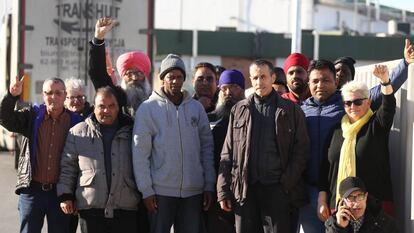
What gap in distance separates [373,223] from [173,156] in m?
1.63

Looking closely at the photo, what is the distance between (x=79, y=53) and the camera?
1292cm

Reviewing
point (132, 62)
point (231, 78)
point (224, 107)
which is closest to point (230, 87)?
point (231, 78)

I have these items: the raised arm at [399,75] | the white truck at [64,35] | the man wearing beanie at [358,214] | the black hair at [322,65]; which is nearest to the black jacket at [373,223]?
the man wearing beanie at [358,214]

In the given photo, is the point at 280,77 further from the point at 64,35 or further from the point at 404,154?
the point at 64,35

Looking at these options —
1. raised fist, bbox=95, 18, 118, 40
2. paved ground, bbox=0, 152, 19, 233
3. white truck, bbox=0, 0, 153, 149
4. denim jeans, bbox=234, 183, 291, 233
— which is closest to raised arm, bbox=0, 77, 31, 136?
raised fist, bbox=95, 18, 118, 40

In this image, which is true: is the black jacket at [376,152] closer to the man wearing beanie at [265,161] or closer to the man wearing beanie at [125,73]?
the man wearing beanie at [265,161]

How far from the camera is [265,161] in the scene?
5.45 m

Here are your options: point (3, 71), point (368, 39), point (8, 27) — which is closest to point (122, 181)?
point (8, 27)

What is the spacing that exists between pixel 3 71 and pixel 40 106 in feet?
32.3

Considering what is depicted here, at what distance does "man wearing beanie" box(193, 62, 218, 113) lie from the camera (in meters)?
6.65

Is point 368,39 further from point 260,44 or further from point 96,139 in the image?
point 96,139

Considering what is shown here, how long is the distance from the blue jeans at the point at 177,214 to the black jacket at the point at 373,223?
4.01 feet

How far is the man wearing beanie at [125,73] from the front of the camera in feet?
19.9

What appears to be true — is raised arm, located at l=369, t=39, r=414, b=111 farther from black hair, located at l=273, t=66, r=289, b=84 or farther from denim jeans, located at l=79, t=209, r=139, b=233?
denim jeans, located at l=79, t=209, r=139, b=233
